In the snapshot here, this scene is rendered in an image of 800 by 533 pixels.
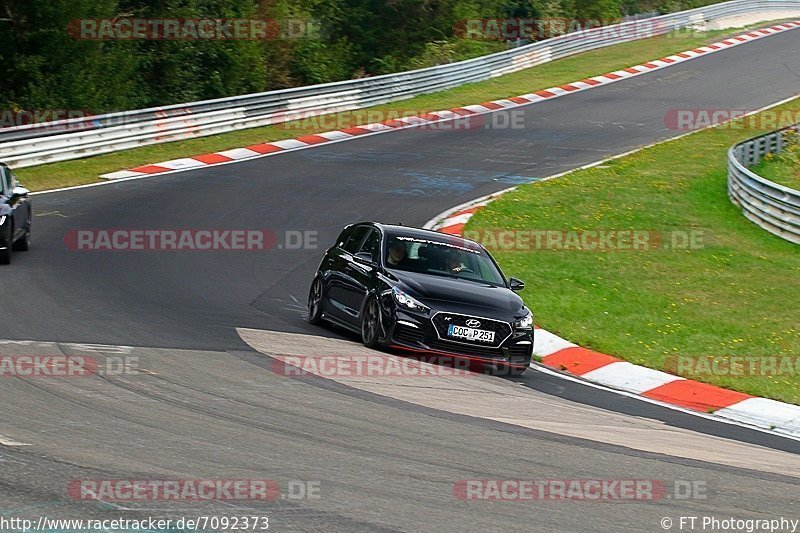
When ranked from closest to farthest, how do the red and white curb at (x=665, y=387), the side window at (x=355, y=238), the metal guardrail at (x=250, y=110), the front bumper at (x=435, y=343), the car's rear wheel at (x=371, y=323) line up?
the red and white curb at (x=665, y=387), the front bumper at (x=435, y=343), the car's rear wheel at (x=371, y=323), the side window at (x=355, y=238), the metal guardrail at (x=250, y=110)

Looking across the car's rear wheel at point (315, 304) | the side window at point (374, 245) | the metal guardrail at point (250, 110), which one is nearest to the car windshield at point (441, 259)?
the side window at point (374, 245)

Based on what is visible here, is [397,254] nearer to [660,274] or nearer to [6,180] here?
[660,274]

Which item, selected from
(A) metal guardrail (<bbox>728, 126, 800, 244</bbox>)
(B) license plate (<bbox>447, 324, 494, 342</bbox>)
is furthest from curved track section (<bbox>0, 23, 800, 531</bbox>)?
(A) metal guardrail (<bbox>728, 126, 800, 244</bbox>)

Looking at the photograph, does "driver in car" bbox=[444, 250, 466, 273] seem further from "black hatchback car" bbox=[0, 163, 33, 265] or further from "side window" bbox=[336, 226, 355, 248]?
"black hatchback car" bbox=[0, 163, 33, 265]

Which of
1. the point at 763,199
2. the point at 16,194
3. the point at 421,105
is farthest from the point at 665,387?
the point at 421,105

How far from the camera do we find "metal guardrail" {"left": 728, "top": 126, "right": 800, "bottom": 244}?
21656mm

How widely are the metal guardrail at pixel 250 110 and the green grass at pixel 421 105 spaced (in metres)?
0.28

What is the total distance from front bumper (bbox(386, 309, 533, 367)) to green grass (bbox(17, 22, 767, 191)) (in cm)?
1253

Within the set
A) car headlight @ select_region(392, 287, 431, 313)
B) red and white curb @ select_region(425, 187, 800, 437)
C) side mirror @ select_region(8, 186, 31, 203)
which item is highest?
side mirror @ select_region(8, 186, 31, 203)

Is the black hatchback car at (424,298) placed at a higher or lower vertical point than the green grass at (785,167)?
higher

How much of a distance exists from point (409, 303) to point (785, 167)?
58.0 feet

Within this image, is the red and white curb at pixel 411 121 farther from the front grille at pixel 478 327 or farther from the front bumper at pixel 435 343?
the front grille at pixel 478 327

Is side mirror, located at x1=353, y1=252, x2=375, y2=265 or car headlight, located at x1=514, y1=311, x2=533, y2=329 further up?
side mirror, located at x1=353, y1=252, x2=375, y2=265

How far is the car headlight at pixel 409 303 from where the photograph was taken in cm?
1280
